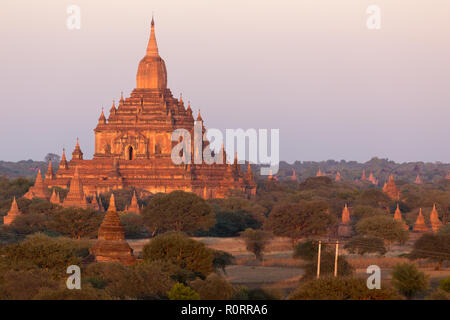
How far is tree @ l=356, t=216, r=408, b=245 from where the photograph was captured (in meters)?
91.1

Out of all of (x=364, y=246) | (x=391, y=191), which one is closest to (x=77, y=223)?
(x=364, y=246)

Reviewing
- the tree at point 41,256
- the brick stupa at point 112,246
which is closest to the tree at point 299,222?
the brick stupa at point 112,246

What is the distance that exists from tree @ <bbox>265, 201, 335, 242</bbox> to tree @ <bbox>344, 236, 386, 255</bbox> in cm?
652

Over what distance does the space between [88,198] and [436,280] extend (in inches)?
1756

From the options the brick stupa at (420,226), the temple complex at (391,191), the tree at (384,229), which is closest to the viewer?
the tree at (384,229)

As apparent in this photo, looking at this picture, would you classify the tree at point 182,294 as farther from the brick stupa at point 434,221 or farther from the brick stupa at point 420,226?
the brick stupa at point 434,221

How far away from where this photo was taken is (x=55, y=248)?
62.8 meters

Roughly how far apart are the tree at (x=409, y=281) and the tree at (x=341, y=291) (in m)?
11.8

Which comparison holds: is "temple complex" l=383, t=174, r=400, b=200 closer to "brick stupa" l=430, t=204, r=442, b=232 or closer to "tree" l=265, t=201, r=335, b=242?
"brick stupa" l=430, t=204, r=442, b=232

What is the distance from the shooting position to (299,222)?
93062 millimetres

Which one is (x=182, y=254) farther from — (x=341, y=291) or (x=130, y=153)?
(x=130, y=153)

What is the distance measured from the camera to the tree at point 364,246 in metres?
82.4

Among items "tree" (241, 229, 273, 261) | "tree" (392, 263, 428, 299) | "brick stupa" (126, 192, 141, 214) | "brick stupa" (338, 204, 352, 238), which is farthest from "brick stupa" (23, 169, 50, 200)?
"tree" (392, 263, 428, 299)

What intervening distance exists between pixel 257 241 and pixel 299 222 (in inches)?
349
